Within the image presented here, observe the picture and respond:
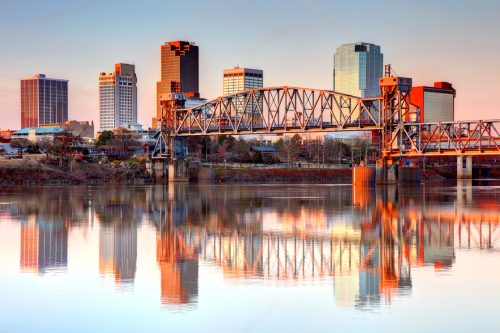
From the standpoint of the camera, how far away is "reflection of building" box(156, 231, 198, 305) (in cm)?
2414

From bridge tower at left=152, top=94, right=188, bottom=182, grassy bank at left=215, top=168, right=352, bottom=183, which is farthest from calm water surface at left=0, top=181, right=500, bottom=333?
grassy bank at left=215, top=168, right=352, bottom=183

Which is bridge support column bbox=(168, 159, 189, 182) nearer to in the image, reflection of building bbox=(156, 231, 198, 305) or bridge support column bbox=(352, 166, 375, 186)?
bridge support column bbox=(352, 166, 375, 186)

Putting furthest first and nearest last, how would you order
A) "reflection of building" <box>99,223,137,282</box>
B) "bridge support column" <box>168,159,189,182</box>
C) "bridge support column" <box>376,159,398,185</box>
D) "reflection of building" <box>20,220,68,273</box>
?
"bridge support column" <box>168,159,189,182</box>, "bridge support column" <box>376,159,398,185</box>, "reflection of building" <box>20,220,68,273</box>, "reflection of building" <box>99,223,137,282</box>

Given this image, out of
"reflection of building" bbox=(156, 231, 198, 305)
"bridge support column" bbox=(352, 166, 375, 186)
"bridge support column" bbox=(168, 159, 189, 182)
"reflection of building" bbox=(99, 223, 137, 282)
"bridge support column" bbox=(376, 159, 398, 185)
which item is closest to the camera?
"reflection of building" bbox=(156, 231, 198, 305)

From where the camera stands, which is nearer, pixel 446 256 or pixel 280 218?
pixel 446 256

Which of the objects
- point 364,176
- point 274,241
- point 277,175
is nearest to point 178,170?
point 277,175

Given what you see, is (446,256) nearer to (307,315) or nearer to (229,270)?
(229,270)

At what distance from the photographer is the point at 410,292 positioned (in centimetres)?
2444

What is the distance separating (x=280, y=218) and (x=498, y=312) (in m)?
29.1

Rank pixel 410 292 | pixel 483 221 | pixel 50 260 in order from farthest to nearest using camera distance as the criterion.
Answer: pixel 483 221 → pixel 50 260 → pixel 410 292

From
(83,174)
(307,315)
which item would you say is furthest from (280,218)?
(83,174)

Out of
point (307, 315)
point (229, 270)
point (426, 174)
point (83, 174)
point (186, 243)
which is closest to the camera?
point (307, 315)

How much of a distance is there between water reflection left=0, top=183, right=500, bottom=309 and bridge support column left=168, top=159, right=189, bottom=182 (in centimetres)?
8358

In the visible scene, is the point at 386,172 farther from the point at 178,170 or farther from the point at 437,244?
the point at 437,244
